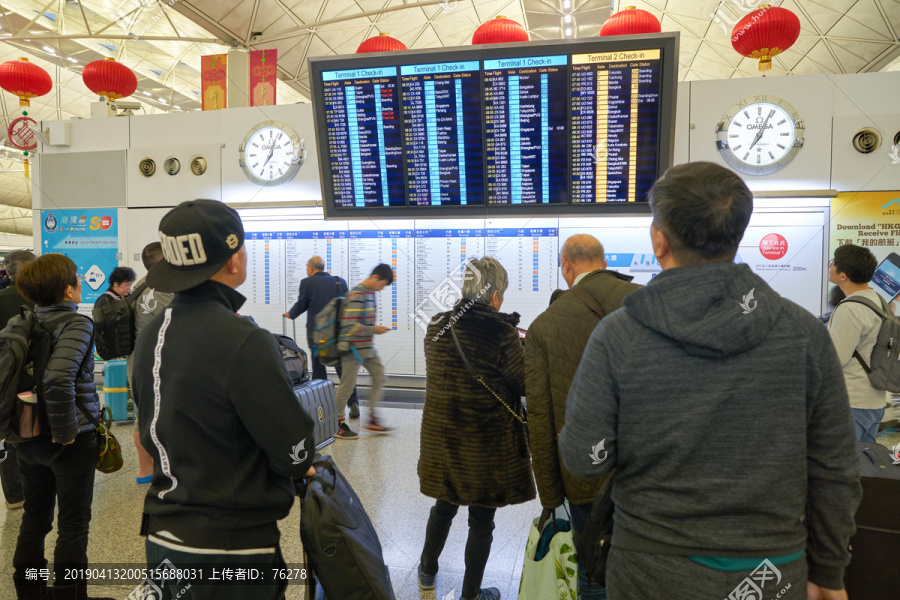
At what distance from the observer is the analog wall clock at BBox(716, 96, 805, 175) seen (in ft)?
15.8

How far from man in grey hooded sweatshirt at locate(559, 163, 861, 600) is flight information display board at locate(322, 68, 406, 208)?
284 centimetres

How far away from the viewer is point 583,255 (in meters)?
2.13

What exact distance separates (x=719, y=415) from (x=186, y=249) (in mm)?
1225

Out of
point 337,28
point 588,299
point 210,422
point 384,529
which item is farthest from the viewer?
point 337,28

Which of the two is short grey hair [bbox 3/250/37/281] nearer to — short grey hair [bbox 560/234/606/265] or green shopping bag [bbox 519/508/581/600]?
short grey hair [bbox 560/234/606/265]

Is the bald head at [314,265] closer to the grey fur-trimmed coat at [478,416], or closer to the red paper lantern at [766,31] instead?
the grey fur-trimmed coat at [478,416]

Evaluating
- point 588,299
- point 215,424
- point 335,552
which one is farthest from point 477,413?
point 215,424

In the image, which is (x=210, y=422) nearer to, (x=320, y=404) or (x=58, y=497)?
(x=58, y=497)

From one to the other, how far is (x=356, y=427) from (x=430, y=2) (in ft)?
22.6

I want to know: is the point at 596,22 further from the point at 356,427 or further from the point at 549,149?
the point at 356,427

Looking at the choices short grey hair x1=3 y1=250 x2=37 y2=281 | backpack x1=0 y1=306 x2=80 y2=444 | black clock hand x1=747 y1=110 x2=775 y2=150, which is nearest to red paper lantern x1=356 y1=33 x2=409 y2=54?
black clock hand x1=747 y1=110 x2=775 y2=150

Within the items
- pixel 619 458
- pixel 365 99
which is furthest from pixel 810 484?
pixel 365 99

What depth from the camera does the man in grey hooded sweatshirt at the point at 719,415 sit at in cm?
108

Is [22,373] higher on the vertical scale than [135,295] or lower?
lower
